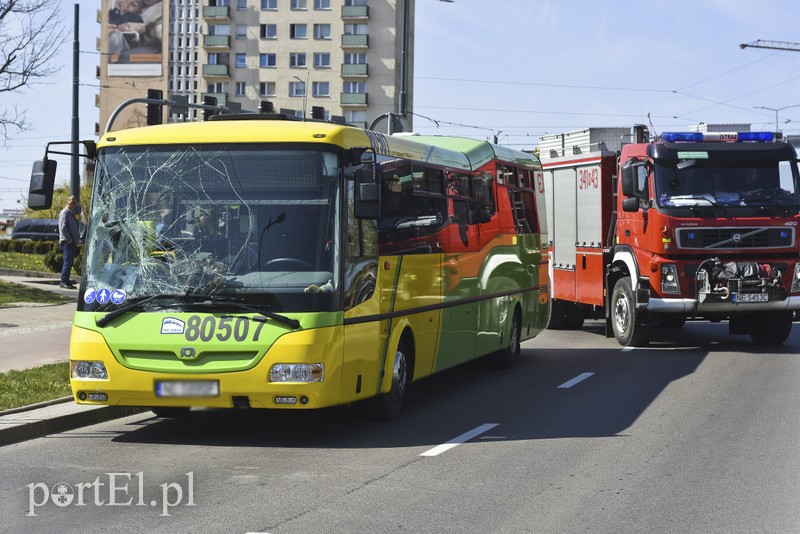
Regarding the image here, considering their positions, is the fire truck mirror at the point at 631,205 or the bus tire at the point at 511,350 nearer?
the bus tire at the point at 511,350

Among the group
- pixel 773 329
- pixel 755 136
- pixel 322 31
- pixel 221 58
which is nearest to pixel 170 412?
pixel 755 136

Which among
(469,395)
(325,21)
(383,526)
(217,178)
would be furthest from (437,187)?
(325,21)

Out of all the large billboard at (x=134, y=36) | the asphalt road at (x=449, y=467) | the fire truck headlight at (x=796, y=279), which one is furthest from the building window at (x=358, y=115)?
the asphalt road at (x=449, y=467)

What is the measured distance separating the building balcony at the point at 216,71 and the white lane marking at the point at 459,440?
336ft

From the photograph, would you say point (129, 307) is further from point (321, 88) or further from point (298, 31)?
point (298, 31)

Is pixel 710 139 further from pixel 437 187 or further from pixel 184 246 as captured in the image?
pixel 184 246

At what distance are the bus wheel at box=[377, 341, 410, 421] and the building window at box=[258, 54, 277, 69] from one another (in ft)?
328

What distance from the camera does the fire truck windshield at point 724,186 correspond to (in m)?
19.4

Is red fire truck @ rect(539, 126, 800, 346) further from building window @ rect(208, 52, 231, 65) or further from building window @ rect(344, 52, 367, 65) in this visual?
building window @ rect(208, 52, 231, 65)

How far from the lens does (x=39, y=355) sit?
16328mm

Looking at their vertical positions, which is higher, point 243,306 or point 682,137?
point 682,137

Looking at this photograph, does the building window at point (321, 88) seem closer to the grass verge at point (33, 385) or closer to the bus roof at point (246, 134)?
the grass verge at point (33, 385)

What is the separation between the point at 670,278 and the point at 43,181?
36.6ft

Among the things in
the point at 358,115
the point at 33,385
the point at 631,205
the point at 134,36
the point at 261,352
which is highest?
the point at 134,36
